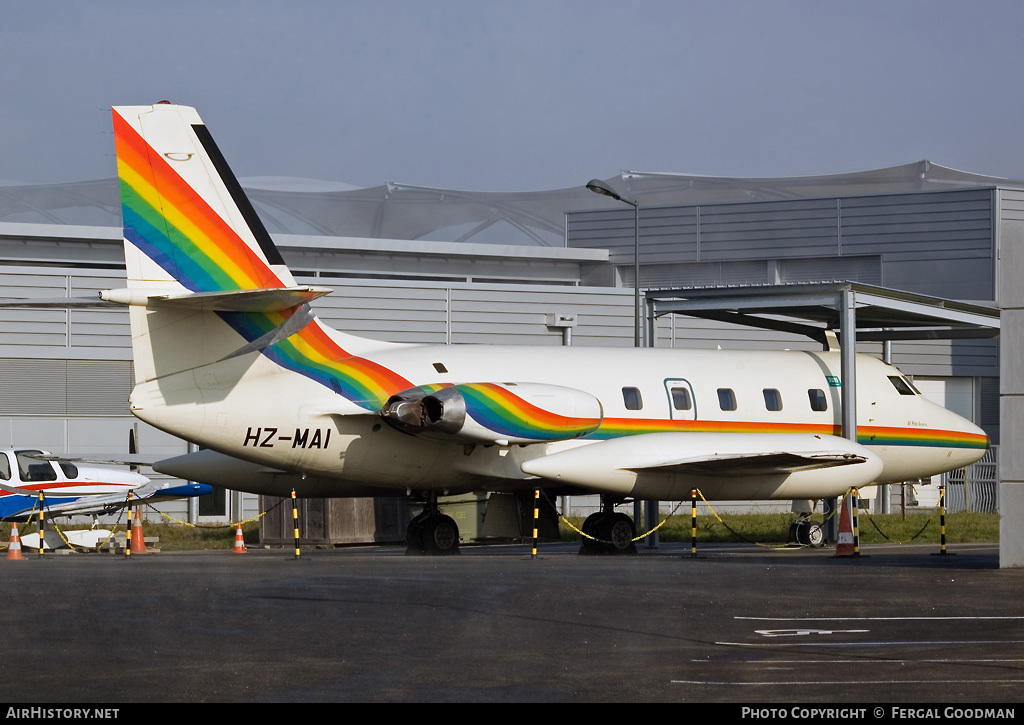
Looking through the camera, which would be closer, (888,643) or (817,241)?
(888,643)

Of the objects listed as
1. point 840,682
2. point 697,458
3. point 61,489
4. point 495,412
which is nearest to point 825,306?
point 697,458

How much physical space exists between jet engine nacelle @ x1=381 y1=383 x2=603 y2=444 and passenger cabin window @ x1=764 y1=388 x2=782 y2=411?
4.63 m

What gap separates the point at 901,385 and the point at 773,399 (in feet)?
12.0

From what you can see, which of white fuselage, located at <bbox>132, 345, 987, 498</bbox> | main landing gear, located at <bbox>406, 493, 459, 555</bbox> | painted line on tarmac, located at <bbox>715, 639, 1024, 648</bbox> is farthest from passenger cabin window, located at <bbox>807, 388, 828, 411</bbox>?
painted line on tarmac, located at <bbox>715, 639, 1024, 648</bbox>

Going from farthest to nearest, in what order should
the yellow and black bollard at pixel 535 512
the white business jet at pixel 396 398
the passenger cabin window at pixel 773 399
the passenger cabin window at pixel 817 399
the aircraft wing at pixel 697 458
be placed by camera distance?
the passenger cabin window at pixel 817 399
the passenger cabin window at pixel 773 399
the yellow and black bollard at pixel 535 512
the aircraft wing at pixel 697 458
the white business jet at pixel 396 398

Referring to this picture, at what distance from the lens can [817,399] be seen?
2683cm

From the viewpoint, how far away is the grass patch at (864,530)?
3028 cm

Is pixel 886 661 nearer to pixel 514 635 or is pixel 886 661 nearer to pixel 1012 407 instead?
pixel 514 635

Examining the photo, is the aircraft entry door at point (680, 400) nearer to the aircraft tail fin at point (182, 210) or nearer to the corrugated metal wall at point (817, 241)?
the aircraft tail fin at point (182, 210)

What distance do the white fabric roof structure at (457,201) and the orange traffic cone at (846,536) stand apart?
1621 inches

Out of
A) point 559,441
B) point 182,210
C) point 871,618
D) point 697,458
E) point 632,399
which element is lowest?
point 871,618

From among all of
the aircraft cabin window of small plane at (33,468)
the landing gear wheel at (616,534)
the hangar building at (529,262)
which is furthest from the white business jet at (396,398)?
the aircraft cabin window of small plane at (33,468)

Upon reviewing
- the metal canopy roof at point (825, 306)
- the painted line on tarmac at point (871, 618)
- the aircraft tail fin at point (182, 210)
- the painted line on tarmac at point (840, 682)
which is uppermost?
the aircraft tail fin at point (182, 210)
